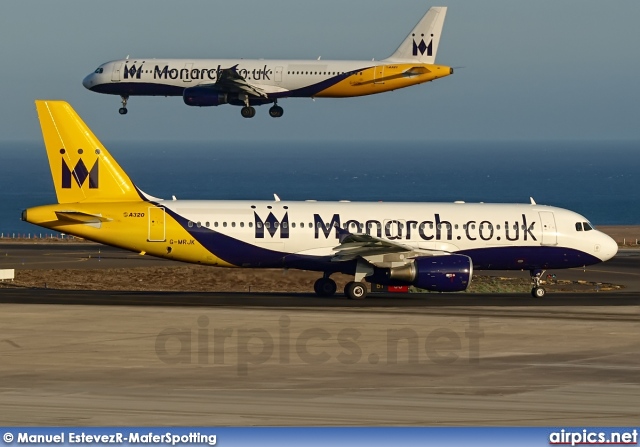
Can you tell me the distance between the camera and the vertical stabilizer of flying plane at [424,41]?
291 feet

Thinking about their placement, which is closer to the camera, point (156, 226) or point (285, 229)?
point (156, 226)

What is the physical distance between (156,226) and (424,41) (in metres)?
43.6

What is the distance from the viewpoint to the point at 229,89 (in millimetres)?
81688

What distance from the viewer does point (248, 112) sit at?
82.6 meters

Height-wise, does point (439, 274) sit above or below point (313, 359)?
above

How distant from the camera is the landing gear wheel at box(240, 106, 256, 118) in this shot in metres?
82.2

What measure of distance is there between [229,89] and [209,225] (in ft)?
104

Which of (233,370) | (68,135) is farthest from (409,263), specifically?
(233,370)

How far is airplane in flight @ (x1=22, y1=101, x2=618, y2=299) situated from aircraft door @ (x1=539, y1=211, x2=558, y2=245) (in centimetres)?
7

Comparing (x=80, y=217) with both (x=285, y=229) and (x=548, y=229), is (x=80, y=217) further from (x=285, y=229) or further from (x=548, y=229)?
(x=548, y=229)

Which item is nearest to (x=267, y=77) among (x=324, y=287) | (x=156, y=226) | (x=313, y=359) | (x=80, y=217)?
(x=324, y=287)

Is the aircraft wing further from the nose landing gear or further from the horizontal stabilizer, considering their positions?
the nose landing gear

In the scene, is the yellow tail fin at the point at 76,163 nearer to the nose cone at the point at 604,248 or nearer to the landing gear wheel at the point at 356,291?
the landing gear wheel at the point at 356,291

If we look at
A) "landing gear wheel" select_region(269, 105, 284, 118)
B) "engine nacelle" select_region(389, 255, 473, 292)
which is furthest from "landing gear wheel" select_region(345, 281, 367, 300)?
"landing gear wheel" select_region(269, 105, 284, 118)
